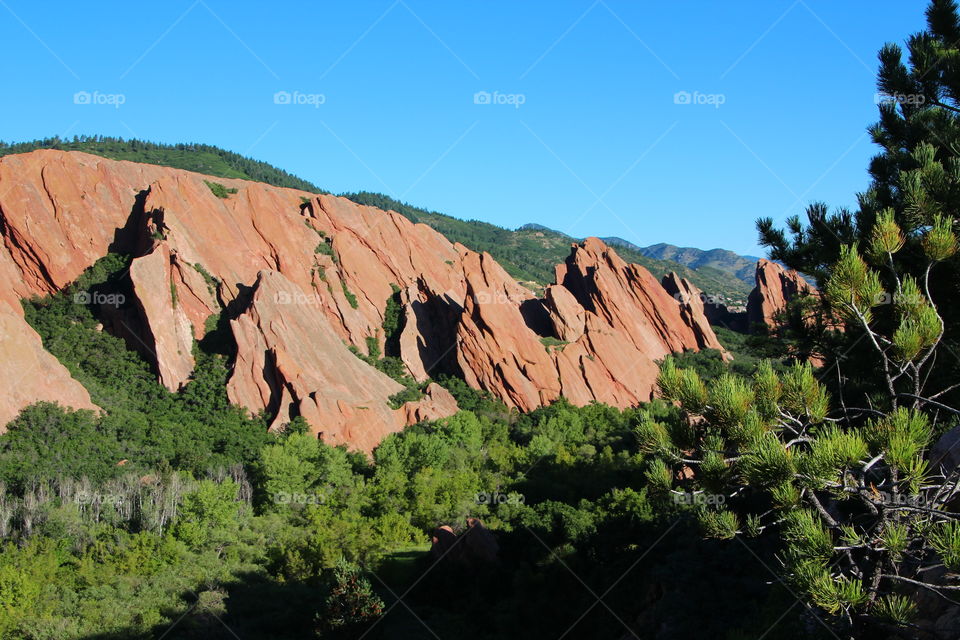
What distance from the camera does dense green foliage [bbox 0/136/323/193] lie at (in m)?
101

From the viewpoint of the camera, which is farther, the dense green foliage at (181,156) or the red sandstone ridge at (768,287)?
the dense green foliage at (181,156)

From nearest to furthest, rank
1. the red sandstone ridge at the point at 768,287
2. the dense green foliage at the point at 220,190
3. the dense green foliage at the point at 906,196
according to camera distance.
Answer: the dense green foliage at the point at 906,196, the dense green foliage at the point at 220,190, the red sandstone ridge at the point at 768,287

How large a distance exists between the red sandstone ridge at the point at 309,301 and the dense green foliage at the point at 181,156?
46.7 metres

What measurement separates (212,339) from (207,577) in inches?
1045

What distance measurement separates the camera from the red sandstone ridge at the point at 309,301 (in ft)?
148

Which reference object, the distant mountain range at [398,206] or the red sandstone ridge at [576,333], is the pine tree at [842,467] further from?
the distant mountain range at [398,206]

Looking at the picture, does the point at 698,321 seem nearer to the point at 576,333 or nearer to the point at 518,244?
the point at 576,333

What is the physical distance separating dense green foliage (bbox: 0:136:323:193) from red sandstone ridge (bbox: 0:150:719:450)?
46.7 meters

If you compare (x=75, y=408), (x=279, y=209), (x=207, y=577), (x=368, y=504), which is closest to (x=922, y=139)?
(x=207, y=577)

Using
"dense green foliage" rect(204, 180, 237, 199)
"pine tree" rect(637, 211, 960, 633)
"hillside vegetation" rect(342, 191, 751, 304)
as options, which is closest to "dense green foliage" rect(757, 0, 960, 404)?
"pine tree" rect(637, 211, 960, 633)

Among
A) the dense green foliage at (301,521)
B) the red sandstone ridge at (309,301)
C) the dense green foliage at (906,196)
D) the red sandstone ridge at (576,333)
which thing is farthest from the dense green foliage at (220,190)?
the dense green foliage at (906,196)

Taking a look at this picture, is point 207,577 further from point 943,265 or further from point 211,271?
point 211,271

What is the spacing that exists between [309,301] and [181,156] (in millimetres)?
75447

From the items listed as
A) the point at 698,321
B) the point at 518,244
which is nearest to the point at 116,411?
the point at 698,321
